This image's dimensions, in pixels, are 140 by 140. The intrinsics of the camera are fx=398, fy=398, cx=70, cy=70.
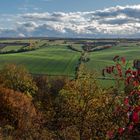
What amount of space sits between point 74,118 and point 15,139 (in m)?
13.8

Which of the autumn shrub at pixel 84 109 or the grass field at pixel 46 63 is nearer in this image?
the autumn shrub at pixel 84 109

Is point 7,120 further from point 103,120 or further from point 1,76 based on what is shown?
point 103,120

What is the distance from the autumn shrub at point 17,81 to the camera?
3932 inches

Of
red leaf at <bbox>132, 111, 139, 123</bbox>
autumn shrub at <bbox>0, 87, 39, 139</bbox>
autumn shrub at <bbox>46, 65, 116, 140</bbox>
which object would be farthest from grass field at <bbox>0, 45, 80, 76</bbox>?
red leaf at <bbox>132, 111, 139, 123</bbox>

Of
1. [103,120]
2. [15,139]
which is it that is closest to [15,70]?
[15,139]

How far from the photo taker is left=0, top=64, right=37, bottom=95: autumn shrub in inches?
3932

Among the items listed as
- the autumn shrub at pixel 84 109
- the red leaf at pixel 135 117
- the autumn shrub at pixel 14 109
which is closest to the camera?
the red leaf at pixel 135 117

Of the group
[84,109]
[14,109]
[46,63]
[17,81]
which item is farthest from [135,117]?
[46,63]

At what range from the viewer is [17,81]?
102 meters

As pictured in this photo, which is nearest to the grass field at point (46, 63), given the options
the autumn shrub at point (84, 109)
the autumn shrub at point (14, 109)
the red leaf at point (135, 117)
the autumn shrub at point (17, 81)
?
the autumn shrub at point (17, 81)

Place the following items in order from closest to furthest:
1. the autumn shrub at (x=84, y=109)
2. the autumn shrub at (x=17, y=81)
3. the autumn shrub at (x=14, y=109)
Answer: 1. the autumn shrub at (x=84, y=109)
2. the autumn shrub at (x=14, y=109)
3. the autumn shrub at (x=17, y=81)

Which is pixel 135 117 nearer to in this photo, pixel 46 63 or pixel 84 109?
pixel 84 109

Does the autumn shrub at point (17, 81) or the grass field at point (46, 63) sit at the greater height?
the autumn shrub at point (17, 81)

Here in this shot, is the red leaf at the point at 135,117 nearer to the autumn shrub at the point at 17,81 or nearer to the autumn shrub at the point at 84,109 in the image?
the autumn shrub at the point at 84,109
